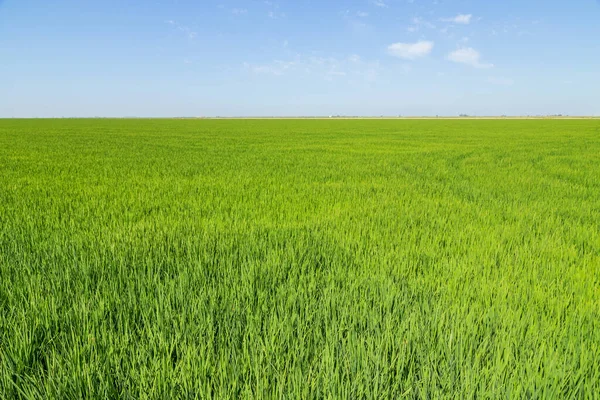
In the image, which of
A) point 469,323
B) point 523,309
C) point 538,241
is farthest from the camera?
point 538,241

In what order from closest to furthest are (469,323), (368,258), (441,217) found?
(469,323) → (368,258) → (441,217)

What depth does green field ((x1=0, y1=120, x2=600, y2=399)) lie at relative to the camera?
145 cm

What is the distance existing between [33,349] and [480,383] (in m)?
1.99

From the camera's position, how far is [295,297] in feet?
7.18

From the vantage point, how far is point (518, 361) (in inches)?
65.1

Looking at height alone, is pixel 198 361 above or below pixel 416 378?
above

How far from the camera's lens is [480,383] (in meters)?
1.47

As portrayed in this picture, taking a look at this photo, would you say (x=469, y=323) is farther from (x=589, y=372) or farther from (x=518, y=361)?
(x=589, y=372)

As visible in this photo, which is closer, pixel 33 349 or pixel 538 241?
pixel 33 349

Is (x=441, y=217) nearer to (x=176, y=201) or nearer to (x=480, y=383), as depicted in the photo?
(x=480, y=383)

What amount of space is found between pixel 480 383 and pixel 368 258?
5.10 ft

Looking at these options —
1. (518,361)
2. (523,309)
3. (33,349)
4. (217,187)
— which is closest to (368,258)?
(523,309)

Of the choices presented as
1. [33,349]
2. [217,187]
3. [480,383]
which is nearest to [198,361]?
[33,349]

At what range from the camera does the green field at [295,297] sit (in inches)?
57.2
